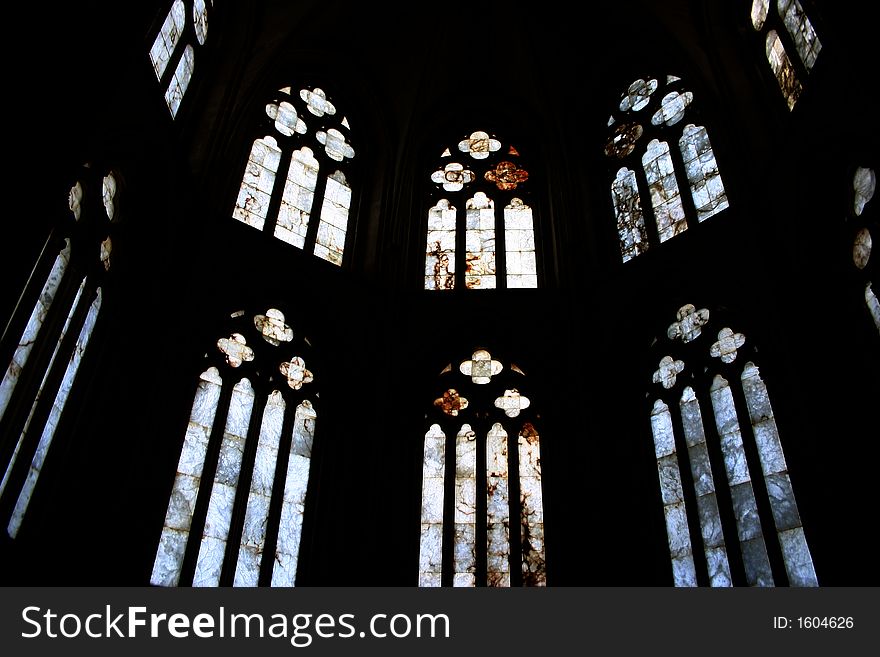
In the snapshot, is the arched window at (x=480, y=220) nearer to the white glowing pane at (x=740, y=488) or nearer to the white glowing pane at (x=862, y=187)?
the white glowing pane at (x=740, y=488)

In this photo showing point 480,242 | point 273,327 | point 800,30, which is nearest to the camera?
point 800,30

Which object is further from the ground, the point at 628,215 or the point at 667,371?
the point at 628,215

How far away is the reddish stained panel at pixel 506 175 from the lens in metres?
14.3

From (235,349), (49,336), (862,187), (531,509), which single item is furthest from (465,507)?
(862,187)

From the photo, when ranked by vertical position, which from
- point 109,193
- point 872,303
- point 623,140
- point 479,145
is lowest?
point 872,303

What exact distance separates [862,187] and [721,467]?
3308 mm

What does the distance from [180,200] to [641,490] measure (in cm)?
630

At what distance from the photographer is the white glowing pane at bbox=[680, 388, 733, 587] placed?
31.1ft

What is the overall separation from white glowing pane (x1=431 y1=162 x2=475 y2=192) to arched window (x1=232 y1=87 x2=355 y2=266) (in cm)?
137

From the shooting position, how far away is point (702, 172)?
1262 centimetres

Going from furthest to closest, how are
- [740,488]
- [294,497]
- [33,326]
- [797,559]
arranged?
[294,497] < [740,488] < [797,559] < [33,326]

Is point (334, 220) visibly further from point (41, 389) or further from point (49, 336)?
point (41, 389)

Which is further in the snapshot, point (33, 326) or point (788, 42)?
point (788, 42)
